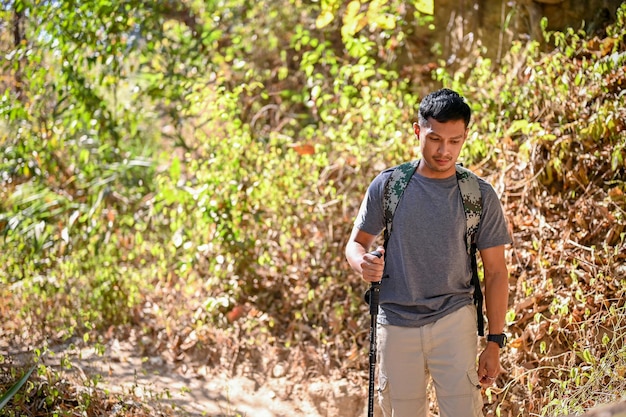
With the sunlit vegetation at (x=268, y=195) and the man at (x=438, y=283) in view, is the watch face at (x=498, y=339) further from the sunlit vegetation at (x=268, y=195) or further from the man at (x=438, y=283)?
the sunlit vegetation at (x=268, y=195)

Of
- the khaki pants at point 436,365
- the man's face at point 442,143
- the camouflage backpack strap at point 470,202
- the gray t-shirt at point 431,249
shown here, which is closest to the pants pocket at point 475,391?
the khaki pants at point 436,365

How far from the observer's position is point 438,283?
10.2 ft

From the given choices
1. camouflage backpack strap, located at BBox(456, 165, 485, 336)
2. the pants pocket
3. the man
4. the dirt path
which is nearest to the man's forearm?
the man

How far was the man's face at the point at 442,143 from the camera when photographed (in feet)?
10.1

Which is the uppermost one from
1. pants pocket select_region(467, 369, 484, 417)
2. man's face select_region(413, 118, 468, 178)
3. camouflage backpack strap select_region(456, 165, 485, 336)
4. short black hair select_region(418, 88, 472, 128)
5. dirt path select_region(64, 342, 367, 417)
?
short black hair select_region(418, 88, 472, 128)

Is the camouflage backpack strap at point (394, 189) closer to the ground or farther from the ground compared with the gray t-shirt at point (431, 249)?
farther from the ground

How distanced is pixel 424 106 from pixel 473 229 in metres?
0.55

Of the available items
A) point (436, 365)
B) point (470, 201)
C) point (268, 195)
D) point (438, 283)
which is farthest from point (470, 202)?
point (268, 195)

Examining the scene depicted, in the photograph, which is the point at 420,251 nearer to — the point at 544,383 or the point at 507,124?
the point at 544,383

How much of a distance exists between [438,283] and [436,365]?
0.34 meters

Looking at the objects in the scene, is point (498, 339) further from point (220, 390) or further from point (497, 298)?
point (220, 390)

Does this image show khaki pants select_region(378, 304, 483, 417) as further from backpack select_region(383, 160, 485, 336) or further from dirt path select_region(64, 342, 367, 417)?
dirt path select_region(64, 342, 367, 417)

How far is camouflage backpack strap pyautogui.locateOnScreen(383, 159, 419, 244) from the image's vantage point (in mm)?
3166

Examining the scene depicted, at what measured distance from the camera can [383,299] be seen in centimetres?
317
